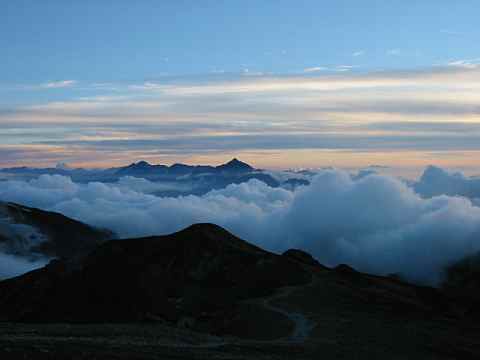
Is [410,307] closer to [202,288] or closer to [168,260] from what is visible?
[202,288]

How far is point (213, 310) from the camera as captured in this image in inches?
4190

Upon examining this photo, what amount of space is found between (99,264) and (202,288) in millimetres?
29094

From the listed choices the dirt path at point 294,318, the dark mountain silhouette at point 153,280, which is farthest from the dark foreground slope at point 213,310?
the dark mountain silhouette at point 153,280

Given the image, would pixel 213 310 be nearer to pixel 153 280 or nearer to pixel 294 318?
pixel 294 318

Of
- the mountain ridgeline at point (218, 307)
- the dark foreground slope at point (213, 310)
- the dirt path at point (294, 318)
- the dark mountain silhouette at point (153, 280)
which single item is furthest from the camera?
the dark mountain silhouette at point (153, 280)

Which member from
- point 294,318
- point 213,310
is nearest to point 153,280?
point 213,310

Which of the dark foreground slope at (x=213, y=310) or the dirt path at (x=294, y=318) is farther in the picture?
the dirt path at (x=294, y=318)

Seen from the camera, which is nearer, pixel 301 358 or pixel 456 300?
pixel 301 358

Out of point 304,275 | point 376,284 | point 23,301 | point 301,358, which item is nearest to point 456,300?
point 376,284

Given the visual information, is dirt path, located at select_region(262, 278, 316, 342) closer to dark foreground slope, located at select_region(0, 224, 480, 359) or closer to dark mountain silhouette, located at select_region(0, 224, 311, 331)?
dark foreground slope, located at select_region(0, 224, 480, 359)

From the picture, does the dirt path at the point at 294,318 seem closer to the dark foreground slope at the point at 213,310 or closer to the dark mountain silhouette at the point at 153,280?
the dark foreground slope at the point at 213,310

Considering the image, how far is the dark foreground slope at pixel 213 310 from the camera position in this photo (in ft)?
173

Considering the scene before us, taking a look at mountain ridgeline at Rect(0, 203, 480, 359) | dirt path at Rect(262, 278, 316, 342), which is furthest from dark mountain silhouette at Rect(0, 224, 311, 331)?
dirt path at Rect(262, 278, 316, 342)

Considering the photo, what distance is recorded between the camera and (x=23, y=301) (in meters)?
141
